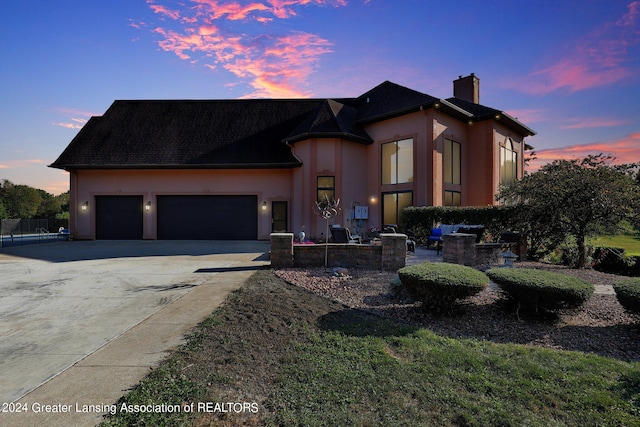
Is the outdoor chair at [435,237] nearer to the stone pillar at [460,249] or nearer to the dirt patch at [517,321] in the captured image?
the stone pillar at [460,249]

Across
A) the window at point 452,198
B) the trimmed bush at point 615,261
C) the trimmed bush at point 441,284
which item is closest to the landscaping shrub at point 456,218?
the trimmed bush at point 615,261

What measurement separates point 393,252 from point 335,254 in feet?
5.31

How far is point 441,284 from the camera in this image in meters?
4.48

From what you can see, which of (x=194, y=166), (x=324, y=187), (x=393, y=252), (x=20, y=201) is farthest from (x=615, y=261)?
(x=20, y=201)

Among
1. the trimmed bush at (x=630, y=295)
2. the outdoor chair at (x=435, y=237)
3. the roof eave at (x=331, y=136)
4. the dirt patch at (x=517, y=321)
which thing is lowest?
the dirt patch at (x=517, y=321)

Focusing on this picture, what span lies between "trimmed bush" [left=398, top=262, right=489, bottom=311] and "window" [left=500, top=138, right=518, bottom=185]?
15412mm

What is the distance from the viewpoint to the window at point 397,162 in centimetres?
1546

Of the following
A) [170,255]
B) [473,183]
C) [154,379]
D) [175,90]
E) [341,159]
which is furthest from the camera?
→ [175,90]

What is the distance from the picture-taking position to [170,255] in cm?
1145

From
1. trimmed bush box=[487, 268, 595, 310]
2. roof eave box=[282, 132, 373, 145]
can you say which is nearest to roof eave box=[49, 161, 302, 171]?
roof eave box=[282, 132, 373, 145]

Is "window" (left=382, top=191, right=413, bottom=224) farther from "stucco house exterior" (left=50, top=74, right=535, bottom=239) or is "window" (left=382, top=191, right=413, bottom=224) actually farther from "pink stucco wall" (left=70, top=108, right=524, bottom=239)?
"pink stucco wall" (left=70, top=108, right=524, bottom=239)

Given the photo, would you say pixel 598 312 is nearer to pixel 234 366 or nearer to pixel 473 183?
pixel 234 366

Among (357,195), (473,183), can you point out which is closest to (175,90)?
(357,195)

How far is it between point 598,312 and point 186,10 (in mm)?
13266
